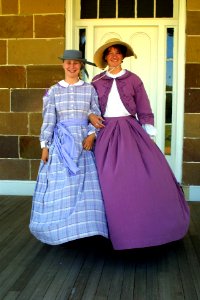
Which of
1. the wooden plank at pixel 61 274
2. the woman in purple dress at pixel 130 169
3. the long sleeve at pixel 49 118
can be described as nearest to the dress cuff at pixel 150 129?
the woman in purple dress at pixel 130 169

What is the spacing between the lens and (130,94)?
335cm

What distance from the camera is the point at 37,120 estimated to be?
5.13m

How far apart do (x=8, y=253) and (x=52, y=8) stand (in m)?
2.84

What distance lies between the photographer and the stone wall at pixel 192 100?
484 centimetres

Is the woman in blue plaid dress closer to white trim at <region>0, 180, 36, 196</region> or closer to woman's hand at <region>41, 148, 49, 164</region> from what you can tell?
woman's hand at <region>41, 148, 49, 164</region>

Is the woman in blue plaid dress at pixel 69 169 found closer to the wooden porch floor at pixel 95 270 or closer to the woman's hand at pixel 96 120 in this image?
the woman's hand at pixel 96 120

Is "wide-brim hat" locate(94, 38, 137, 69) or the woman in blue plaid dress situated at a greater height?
"wide-brim hat" locate(94, 38, 137, 69)

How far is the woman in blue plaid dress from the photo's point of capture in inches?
118

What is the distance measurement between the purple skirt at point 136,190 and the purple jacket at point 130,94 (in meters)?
0.12

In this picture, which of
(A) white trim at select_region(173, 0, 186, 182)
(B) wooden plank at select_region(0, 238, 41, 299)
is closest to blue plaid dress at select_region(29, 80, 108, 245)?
(B) wooden plank at select_region(0, 238, 41, 299)

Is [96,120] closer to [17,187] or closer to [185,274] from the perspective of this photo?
[185,274]

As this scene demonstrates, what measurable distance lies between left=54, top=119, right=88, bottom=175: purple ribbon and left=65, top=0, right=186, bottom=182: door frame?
6.21 ft

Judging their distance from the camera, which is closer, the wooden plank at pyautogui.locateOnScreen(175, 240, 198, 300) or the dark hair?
the wooden plank at pyautogui.locateOnScreen(175, 240, 198, 300)

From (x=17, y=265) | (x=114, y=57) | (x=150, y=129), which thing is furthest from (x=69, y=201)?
(x=114, y=57)
